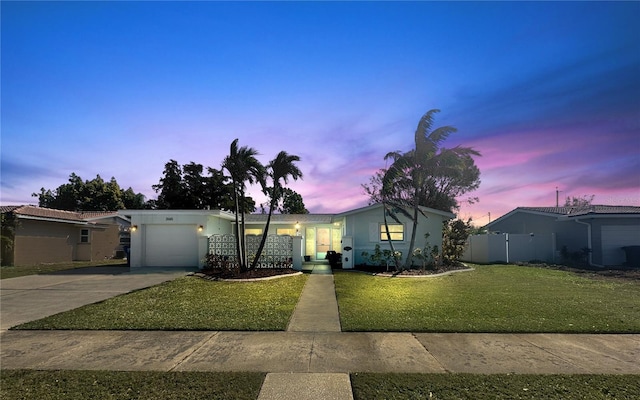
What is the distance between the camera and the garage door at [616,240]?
1869 cm

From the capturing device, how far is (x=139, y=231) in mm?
18250

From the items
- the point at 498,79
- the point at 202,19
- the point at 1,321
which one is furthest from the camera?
the point at 498,79

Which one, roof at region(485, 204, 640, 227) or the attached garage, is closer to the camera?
the attached garage

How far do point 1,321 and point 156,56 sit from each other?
788 cm

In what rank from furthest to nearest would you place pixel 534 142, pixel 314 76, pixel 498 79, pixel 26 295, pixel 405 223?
pixel 405 223 → pixel 534 142 → pixel 498 79 → pixel 314 76 → pixel 26 295

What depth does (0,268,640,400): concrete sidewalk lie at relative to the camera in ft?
14.6

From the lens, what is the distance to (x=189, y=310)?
7938mm

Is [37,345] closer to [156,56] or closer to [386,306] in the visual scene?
[386,306]

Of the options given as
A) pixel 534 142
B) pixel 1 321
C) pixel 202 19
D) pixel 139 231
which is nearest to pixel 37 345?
pixel 1 321

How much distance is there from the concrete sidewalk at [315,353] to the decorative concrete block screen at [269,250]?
370 inches

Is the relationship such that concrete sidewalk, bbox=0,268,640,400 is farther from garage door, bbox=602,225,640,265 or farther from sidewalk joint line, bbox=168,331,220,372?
garage door, bbox=602,225,640,265

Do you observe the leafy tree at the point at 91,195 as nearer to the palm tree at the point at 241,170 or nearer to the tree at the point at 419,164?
the palm tree at the point at 241,170

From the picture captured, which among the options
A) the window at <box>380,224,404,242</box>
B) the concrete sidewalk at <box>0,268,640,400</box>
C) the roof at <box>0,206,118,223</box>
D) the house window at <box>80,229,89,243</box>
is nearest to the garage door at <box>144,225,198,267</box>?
the roof at <box>0,206,118,223</box>

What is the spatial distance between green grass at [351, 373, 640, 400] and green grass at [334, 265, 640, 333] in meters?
2.03
